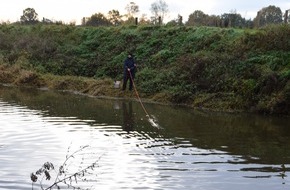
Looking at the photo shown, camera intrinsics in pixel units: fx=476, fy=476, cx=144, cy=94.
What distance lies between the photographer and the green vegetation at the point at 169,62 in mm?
23531

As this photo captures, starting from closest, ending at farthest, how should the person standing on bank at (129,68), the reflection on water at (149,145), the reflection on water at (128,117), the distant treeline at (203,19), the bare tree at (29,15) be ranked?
the reflection on water at (149,145)
the reflection on water at (128,117)
the person standing on bank at (129,68)
the distant treeline at (203,19)
the bare tree at (29,15)

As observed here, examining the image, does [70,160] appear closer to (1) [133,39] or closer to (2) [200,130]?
(2) [200,130]

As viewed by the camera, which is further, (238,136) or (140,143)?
(238,136)

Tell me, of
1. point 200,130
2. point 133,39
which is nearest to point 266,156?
point 200,130

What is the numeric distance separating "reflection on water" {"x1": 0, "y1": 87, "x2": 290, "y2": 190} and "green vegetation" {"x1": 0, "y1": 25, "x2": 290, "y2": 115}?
7.28 feet

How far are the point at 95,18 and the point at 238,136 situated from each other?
41.5 metres

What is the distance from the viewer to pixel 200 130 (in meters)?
17.6

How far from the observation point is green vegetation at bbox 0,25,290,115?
77.2 feet

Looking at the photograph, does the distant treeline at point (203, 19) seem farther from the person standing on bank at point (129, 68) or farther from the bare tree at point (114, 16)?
the person standing on bank at point (129, 68)

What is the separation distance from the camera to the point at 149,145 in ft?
48.3

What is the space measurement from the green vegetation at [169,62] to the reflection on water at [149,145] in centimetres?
222

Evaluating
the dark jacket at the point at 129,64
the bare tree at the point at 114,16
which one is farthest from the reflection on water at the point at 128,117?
the bare tree at the point at 114,16

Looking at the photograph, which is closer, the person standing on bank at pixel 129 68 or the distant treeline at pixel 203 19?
the person standing on bank at pixel 129 68

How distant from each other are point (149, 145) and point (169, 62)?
633 inches
